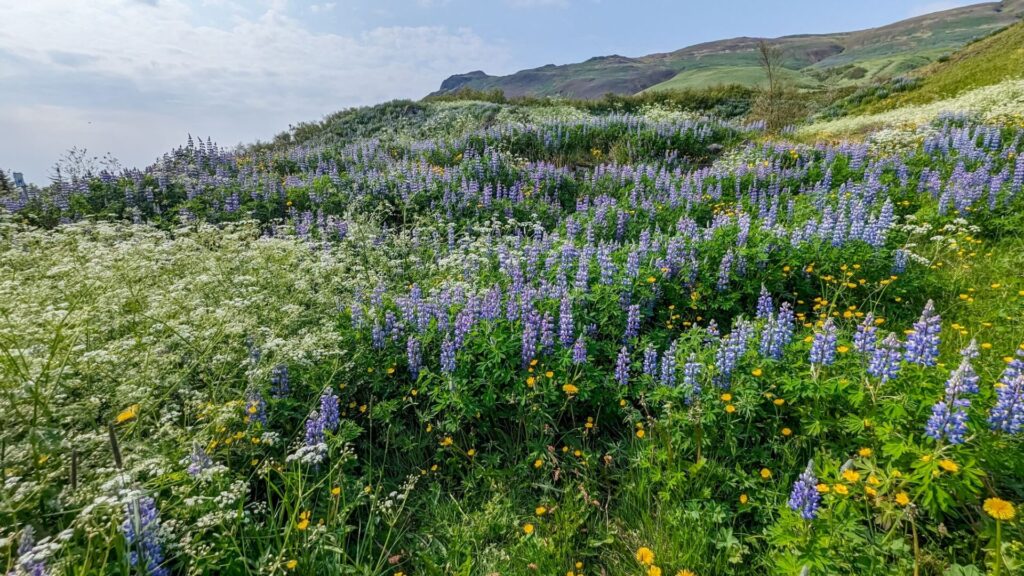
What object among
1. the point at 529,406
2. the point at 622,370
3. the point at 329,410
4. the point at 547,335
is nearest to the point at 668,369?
the point at 622,370

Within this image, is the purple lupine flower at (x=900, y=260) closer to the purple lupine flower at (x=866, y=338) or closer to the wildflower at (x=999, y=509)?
the purple lupine flower at (x=866, y=338)

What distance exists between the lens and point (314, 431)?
3.54m

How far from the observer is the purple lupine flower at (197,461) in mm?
2801

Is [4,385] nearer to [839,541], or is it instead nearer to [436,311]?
[436,311]

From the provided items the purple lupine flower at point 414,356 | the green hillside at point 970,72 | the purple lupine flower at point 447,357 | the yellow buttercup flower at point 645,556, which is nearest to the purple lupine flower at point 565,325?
the purple lupine flower at point 447,357

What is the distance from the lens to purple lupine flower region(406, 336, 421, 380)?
4.29 meters

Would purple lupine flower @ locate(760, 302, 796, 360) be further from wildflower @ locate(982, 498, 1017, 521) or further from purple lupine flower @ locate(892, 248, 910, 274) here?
purple lupine flower @ locate(892, 248, 910, 274)

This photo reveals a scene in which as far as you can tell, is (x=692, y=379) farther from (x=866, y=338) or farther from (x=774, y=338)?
(x=866, y=338)

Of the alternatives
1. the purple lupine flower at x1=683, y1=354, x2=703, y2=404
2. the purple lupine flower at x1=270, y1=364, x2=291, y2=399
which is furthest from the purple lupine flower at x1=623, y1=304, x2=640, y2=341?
the purple lupine flower at x1=270, y1=364, x2=291, y2=399

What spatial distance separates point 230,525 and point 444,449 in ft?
5.25

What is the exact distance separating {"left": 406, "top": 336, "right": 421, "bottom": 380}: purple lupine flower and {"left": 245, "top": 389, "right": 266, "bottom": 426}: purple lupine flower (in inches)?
48.2

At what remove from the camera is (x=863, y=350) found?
3475 millimetres

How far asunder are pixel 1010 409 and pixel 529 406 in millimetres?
3089

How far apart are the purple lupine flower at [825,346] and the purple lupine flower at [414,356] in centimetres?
323
